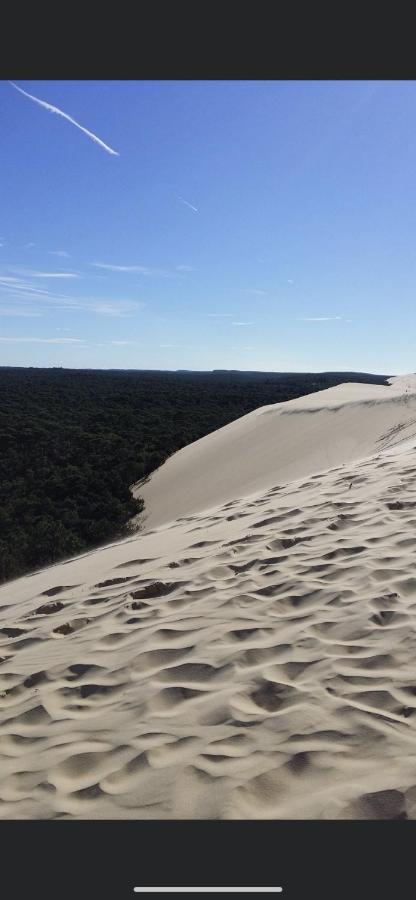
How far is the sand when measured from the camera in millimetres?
2158

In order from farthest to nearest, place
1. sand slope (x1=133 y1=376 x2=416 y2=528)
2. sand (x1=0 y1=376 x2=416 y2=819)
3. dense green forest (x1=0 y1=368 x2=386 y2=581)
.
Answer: sand slope (x1=133 y1=376 x2=416 y2=528) < dense green forest (x1=0 y1=368 x2=386 y2=581) < sand (x1=0 y1=376 x2=416 y2=819)

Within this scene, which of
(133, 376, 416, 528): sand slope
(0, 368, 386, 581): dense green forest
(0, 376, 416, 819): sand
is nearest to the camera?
(0, 376, 416, 819): sand

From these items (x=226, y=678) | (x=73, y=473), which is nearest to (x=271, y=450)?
(x=73, y=473)

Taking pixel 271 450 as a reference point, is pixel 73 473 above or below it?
below

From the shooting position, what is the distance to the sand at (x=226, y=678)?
2.16 metres

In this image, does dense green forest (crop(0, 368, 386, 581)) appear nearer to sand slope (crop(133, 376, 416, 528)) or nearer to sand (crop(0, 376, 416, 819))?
sand slope (crop(133, 376, 416, 528))

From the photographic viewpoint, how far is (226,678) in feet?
9.34

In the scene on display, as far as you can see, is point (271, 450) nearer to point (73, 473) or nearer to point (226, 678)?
point (73, 473)

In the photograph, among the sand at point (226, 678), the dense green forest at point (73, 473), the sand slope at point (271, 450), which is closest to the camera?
the sand at point (226, 678)

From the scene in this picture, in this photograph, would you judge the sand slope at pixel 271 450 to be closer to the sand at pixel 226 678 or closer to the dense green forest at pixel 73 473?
the dense green forest at pixel 73 473

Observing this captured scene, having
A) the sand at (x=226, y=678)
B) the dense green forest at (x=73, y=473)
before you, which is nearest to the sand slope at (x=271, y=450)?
the dense green forest at (x=73, y=473)

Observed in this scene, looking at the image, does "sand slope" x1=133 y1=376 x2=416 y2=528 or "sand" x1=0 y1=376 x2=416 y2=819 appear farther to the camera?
"sand slope" x1=133 y1=376 x2=416 y2=528

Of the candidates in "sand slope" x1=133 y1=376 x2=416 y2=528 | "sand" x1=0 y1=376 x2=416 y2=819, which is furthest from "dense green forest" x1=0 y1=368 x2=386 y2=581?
"sand" x1=0 y1=376 x2=416 y2=819
